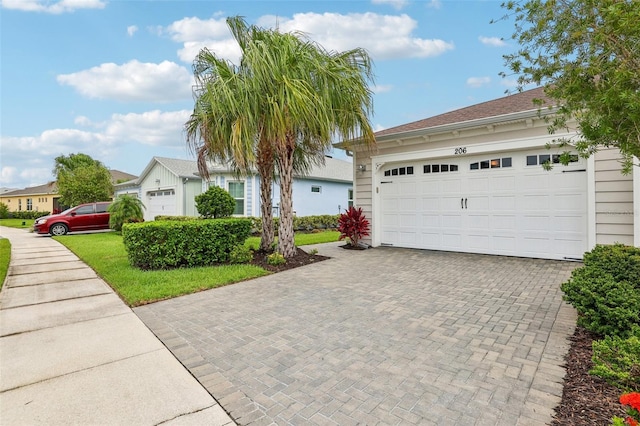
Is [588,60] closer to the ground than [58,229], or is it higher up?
higher up

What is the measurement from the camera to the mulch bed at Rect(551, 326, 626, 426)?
2.04m

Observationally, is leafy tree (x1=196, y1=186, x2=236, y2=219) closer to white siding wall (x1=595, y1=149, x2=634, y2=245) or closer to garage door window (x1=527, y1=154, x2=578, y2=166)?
garage door window (x1=527, y1=154, x2=578, y2=166)

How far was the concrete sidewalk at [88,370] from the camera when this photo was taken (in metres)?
2.23

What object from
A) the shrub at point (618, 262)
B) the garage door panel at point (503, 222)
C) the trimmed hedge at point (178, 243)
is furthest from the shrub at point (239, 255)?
the shrub at point (618, 262)

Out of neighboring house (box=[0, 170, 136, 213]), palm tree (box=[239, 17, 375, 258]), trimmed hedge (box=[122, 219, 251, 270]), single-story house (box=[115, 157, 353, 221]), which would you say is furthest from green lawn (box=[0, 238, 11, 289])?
neighboring house (box=[0, 170, 136, 213])

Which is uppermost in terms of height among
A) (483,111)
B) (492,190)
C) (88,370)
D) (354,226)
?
(483,111)

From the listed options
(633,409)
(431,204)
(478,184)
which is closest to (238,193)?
(431,204)

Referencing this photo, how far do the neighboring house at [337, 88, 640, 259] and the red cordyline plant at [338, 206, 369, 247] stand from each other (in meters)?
0.38

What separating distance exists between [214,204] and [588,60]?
26.3 feet

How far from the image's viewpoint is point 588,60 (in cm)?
299

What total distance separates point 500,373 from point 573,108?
8.95 feet

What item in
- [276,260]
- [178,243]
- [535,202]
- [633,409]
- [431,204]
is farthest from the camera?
[431,204]

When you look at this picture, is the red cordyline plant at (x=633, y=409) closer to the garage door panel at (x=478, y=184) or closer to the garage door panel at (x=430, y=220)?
the garage door panel at (x=478, y=184)

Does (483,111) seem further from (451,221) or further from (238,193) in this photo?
(238,193)
